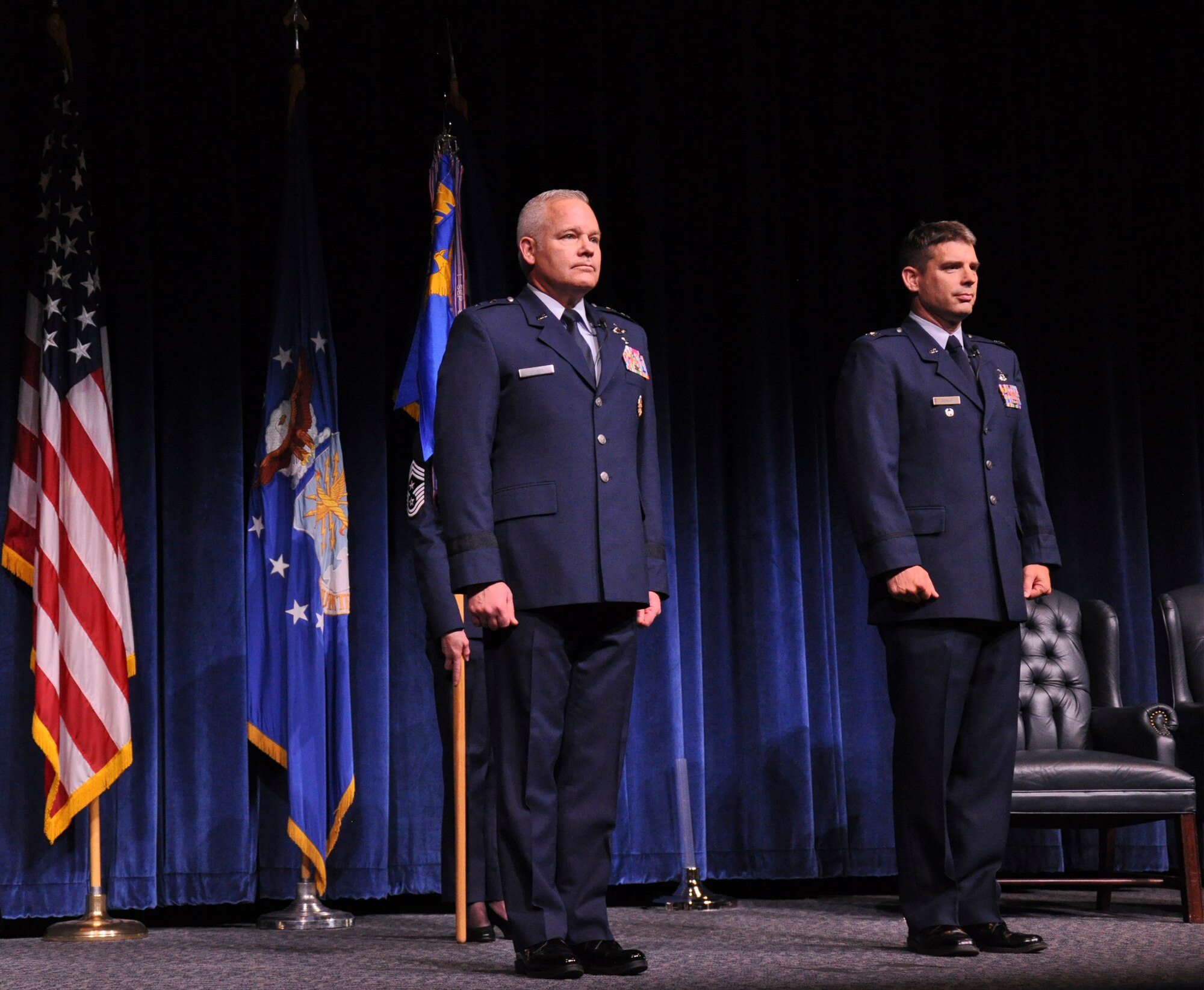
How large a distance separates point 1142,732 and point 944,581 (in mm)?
1425

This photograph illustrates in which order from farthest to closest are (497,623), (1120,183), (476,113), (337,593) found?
(1120,183), (476,113), (337,593), (497,623)

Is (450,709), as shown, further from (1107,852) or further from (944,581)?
(1107,852)

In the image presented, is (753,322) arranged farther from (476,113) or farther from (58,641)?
(58,641)

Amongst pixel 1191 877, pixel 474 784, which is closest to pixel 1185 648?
pixel 1191 877

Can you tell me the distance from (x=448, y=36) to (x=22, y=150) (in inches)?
53.9

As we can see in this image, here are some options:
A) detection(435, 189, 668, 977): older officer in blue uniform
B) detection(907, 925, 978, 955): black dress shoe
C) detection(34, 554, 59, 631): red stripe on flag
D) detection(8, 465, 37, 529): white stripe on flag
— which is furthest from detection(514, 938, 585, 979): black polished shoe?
detection(8, 465, 37, 529): white stripe on flag

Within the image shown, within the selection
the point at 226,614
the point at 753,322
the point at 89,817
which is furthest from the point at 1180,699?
the point at 89,817

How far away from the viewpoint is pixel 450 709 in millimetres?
3818

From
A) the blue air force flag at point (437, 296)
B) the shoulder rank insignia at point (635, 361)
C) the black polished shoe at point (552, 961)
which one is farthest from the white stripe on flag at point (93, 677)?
the shoulder rank insignia at point (635, 361)

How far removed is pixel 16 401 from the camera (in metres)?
4.29

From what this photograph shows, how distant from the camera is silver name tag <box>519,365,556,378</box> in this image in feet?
9.19

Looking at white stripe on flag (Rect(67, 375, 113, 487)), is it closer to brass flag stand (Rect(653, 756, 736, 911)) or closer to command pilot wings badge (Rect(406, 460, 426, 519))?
command pilot wings badge (Rect(406, 460, 426, 519))

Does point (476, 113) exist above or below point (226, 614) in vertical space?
above

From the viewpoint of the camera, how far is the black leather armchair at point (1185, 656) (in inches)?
171
